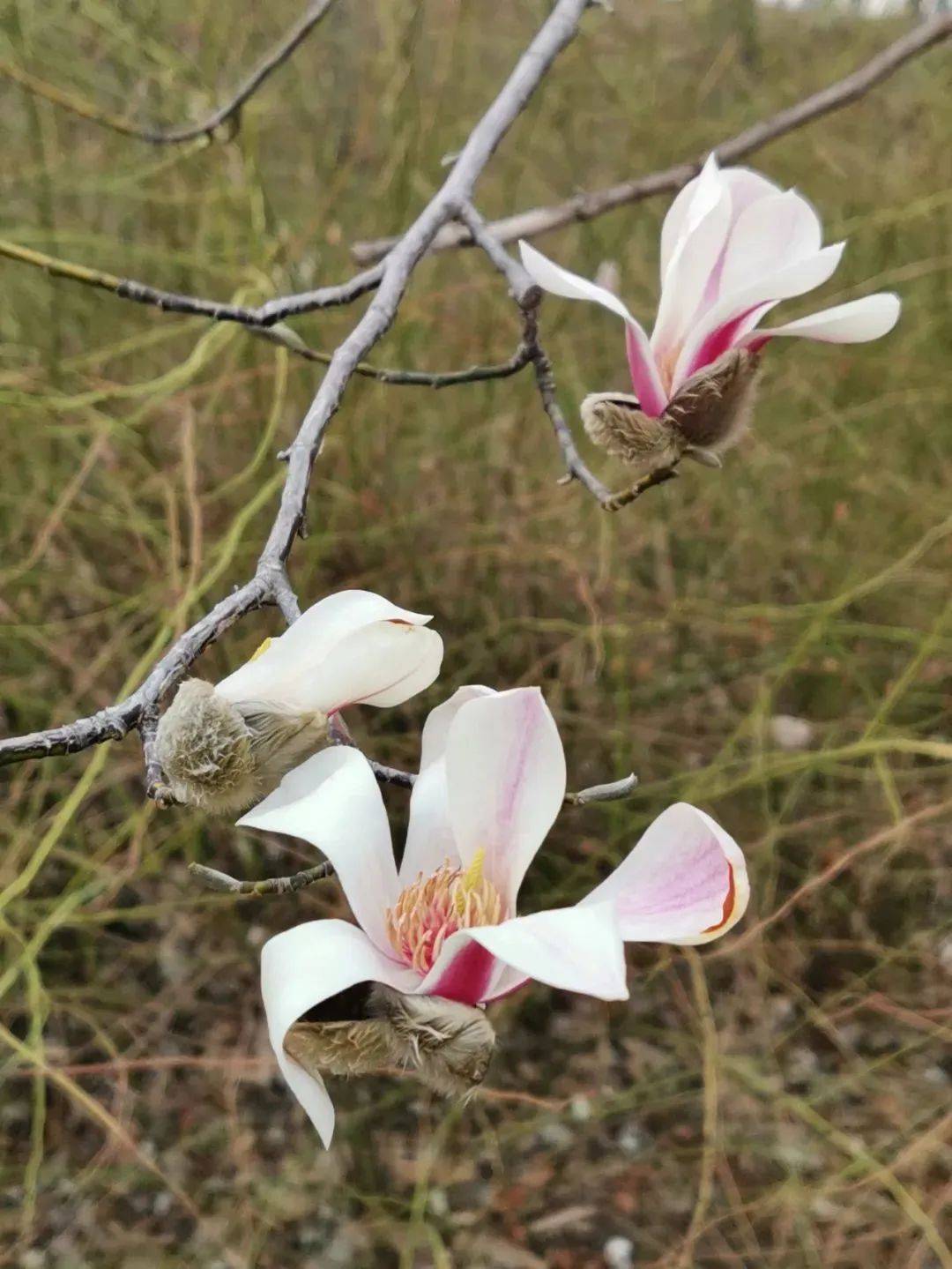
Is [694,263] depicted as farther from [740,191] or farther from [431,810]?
[431,810]

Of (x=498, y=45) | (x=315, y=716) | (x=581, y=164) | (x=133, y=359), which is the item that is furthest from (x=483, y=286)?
(x=315, y=716)

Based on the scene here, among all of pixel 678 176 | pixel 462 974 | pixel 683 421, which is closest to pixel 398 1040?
pixel 462 974

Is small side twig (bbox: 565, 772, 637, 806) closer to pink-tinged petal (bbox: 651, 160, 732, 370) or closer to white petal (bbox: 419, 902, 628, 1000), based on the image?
white petal (bbox: 419, 902, 628, 1000)

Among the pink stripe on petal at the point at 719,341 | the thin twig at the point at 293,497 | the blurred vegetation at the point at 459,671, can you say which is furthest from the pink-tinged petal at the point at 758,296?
the blurred vegetation at the point at 459,671

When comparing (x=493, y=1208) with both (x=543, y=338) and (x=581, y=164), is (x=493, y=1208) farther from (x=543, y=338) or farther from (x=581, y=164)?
(x=581, y=164)

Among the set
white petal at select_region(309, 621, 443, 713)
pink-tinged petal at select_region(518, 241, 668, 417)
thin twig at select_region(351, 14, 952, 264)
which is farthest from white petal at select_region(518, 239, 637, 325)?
thin twig at select_region(351, 14, 952, 264)

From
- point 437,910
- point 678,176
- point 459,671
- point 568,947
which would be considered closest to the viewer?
point 568,947
